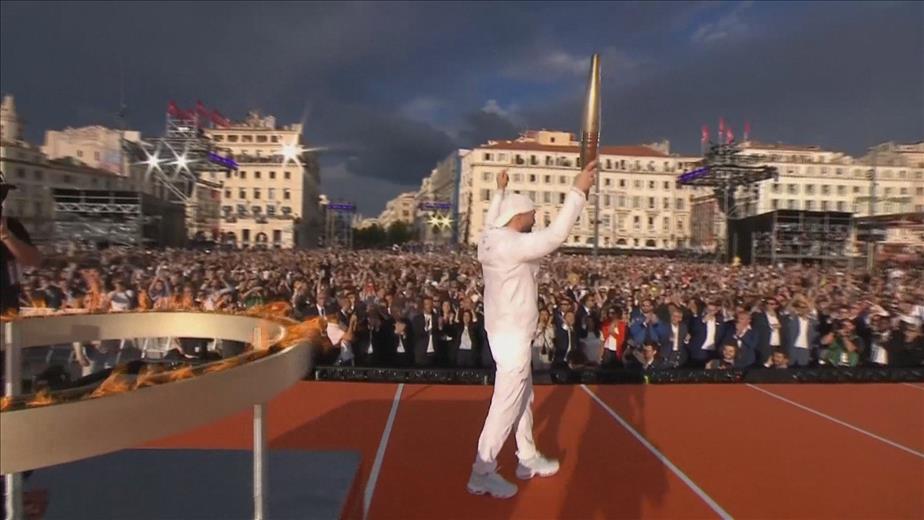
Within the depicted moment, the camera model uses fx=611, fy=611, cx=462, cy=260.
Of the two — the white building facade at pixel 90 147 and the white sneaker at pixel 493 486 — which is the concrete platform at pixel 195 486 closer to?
the white sneaker at pixel 493 486

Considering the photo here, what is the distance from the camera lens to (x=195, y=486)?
3248 millimetres

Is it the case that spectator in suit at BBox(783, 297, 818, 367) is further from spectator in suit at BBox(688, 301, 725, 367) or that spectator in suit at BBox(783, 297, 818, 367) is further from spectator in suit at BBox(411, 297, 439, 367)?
spectator in suit at BBox(411, 297, 439, 367)

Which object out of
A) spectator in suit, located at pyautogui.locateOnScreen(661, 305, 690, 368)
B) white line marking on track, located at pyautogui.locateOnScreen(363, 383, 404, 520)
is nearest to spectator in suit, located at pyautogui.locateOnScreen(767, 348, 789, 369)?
spectator in suit, located at pyautogui.locateOnScreen(661, 305, 690, 368)

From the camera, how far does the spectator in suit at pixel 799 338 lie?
9.88m

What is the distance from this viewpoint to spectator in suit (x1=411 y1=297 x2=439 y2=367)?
31.0ft

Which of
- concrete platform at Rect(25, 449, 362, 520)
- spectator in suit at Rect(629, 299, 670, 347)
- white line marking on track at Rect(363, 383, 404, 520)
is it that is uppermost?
spectator in suit at Rect(629, 299, 670, 347)

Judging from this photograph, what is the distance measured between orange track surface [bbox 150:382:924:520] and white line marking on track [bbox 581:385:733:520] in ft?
0.16

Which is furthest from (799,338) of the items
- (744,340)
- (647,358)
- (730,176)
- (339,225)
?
(339,225)

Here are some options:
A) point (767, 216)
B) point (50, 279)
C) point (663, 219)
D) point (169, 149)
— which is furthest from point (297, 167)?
point (50, 279)

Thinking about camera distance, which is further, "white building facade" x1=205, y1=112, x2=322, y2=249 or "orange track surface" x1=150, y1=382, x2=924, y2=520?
"white building facade" x1=205, y1=112, x2=322, y2=249

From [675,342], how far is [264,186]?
11194cm

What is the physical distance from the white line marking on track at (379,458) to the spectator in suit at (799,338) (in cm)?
649

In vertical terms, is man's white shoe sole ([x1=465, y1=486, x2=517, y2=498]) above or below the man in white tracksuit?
below

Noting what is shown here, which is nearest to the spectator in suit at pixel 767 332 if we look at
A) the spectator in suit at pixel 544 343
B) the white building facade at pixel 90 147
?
Answer: the spectator in suit at pixel 544 343
